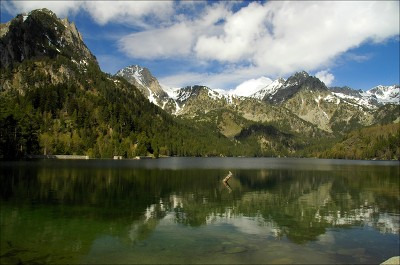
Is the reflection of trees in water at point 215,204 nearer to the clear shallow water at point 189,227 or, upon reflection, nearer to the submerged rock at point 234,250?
the clear shallow water at point 189,227

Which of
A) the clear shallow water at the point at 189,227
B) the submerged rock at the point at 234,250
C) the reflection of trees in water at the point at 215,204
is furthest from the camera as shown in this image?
the reflection of trees in water at the point at 215,204

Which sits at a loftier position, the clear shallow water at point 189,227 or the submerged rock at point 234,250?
the clear shallow water at point 189,227

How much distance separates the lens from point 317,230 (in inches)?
1640

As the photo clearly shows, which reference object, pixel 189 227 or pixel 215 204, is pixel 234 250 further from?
pixel 215 204

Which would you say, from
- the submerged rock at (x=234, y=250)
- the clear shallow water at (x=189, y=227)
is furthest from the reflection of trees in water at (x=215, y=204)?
the submerged rock at (x=234, y=250)

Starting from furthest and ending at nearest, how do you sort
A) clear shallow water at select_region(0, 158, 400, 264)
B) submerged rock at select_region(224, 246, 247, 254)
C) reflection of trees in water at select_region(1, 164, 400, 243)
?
reflection of trees in water at select_region(1, 164, 400, 243), submerged rock at select_region(224, 246, 247, 254), clear shallow water at select_region(0, 158, 400, 264)

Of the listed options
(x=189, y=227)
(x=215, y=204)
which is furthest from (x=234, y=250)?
(x=215, y=204)

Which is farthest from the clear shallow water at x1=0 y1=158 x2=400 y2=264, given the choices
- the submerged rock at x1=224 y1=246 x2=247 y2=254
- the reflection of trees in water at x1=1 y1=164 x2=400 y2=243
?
the reflection of trees in water at x1=1 y1=164 x2=400 y2=243

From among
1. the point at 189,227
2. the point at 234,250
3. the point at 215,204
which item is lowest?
the point at 234,250

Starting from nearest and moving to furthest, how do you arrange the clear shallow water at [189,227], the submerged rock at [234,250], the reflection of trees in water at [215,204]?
1. the clear shallow water at [189,227]
2. the submerged rock at [234,250]
3. the reflection of trees in water at [215,204]

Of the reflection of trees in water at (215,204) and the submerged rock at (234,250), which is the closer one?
the submerged rock at (234,250)

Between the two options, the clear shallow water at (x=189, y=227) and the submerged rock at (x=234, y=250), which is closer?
the clear shallow water at (x=189, y=227)

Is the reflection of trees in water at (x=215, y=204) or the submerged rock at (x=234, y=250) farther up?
the reflection of trees in water at (x=215, y=204)

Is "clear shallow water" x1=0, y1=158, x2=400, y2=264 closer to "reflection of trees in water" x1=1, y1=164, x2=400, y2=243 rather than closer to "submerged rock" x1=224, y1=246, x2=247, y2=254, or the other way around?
"submerged rock" x1=224, y1=246, x2=247, y2=254
